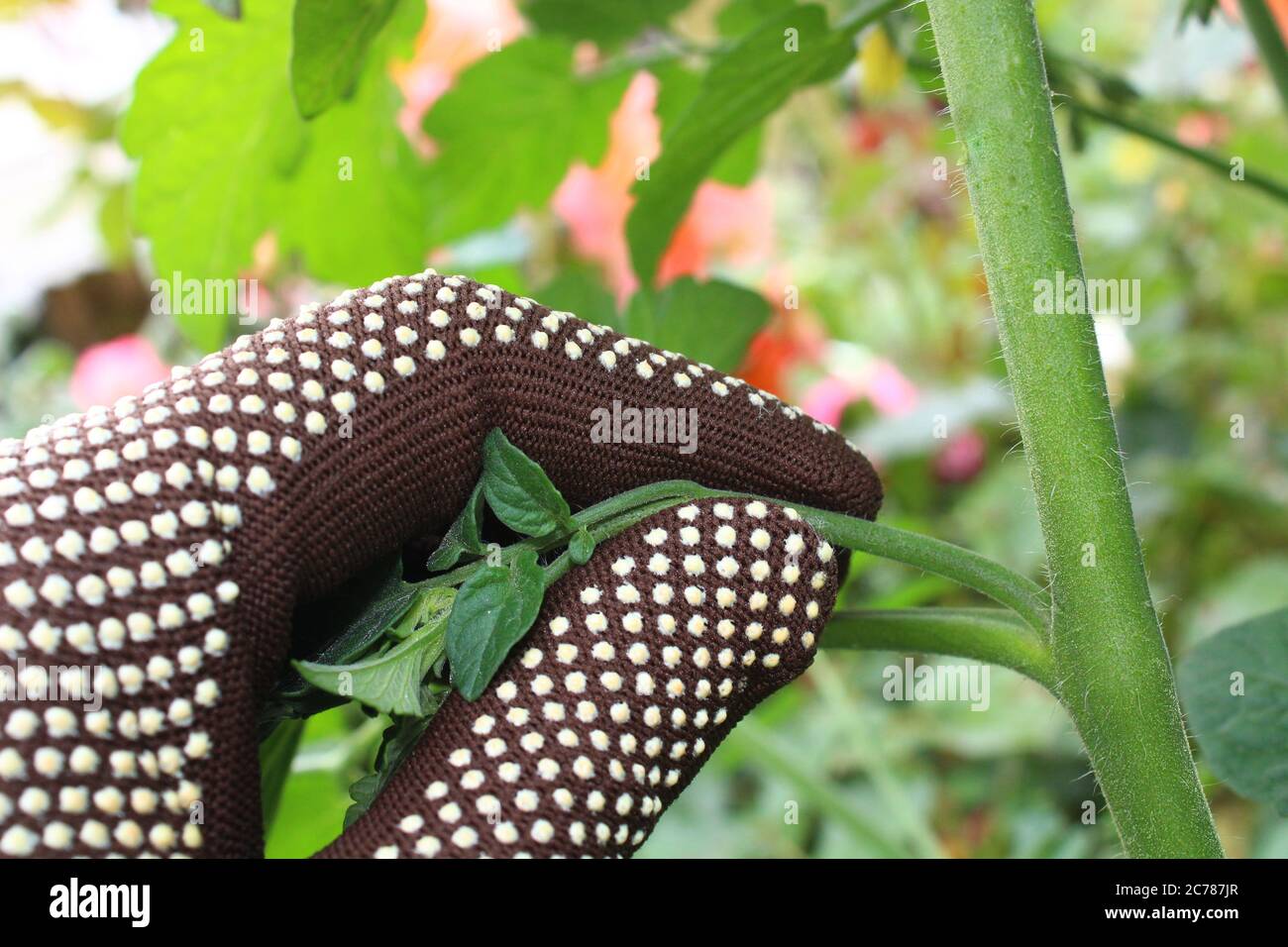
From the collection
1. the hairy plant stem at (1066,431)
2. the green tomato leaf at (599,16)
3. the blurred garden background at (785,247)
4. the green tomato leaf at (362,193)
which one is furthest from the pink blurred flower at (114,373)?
the hairy plant stem at (1066,431)

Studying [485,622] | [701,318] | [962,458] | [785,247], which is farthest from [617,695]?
[785,247]

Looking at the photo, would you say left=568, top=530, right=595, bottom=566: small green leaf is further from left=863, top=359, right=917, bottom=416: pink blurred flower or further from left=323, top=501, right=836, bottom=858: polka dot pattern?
left=863, top=359, right=917, bottom=416: pink blurred flower

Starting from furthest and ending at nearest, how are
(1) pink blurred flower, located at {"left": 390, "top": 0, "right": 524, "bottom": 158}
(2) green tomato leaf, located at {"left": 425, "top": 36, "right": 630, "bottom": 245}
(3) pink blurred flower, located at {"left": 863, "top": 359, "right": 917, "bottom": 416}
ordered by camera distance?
(3) pink blurred flower, located at {"left": 863, "top": 359, "right": 917, "bottom": 416}, (1) pink blurred flower, located at {"left": 390, "top": 0, "right": 524, "bottom": 158}, (2) green tomato leaf, located at {"left": 425, "top": 36, "right": 630, "bottom": 245}

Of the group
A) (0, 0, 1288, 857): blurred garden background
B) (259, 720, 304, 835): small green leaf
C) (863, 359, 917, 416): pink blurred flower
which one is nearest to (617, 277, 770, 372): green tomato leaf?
(0, 0, 1288, 857): blurred garden background

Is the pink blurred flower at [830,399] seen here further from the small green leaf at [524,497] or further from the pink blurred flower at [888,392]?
the small green leaf at [524,497]

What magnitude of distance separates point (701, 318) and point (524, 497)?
236mm

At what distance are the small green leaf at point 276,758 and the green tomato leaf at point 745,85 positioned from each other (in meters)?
0.31

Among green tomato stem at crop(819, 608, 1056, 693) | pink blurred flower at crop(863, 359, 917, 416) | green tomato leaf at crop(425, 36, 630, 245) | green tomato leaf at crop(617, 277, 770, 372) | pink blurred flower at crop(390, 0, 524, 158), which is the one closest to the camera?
green tomato stem at crop(819, 608, 1056, 693)

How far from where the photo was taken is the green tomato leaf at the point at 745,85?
0.52 meters

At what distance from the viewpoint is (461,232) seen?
0.77 m

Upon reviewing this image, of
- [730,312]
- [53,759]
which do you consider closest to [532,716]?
[53,759]

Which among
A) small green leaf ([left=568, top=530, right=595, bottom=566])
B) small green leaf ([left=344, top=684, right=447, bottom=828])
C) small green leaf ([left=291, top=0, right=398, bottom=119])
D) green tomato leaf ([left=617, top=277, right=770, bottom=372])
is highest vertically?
small green leaf ([left=291, top=0, right=398, bottom=119])

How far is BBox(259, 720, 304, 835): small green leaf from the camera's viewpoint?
0.49m
